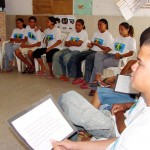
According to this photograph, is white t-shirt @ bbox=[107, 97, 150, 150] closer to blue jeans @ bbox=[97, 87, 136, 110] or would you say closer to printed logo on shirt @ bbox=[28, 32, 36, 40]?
blue jeans @ bbox=[97, 87, 136, 110]

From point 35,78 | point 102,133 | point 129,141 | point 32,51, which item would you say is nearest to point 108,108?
point 102,133

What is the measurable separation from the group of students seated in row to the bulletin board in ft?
1.28

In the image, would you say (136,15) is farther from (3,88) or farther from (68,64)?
(3,88)

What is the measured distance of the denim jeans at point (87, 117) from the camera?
1.44 meters

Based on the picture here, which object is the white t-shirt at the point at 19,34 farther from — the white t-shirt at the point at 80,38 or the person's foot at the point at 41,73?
the white t-shirt at the point at 80,38

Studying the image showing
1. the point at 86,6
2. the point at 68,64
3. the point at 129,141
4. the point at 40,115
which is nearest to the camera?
the point at 129,141

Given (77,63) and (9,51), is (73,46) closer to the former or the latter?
(77,63)

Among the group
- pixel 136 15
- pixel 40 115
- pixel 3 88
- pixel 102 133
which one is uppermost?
pixel 136 15

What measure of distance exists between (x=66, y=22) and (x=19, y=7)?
4.12 ft

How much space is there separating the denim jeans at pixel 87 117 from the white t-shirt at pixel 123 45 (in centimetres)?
269

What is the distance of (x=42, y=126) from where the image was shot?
4.34 feet

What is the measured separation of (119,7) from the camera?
15.5 feet

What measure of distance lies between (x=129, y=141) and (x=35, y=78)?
4.07 meters

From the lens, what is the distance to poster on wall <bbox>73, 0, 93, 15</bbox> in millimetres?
5094
